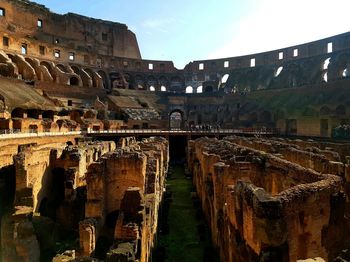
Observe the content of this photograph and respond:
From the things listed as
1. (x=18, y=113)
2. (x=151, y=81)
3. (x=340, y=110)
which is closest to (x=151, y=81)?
(x=151, y=81)

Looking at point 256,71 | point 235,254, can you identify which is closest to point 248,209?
point 235,254

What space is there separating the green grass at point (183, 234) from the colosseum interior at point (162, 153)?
0.07 meters

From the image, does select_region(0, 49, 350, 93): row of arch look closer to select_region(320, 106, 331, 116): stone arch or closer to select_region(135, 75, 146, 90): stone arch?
select_region(135, 75, 146, 90): stone arch

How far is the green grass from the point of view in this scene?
35.3 ft

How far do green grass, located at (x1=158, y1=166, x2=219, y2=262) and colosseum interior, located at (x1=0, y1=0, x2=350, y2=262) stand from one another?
7cm

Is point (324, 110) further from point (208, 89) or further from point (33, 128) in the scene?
point (33, 128)

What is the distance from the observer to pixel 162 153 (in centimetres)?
1944

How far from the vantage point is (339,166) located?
993 cm

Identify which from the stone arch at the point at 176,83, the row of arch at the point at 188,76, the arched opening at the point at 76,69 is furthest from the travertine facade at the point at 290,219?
the stone arch at the point at 176,83

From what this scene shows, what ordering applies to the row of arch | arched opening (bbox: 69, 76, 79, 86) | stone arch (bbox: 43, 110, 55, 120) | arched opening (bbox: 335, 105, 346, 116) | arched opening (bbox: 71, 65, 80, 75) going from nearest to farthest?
1. stone arch (bbox: 43, 110, 55, 120)
2. arched opening (bbox: 335, 105, 346, 116)
3. the row of arch
4. arched opening (bbox: 69, 76, 79, 86)
5. arched opening (bbox: 71, 65, 80, 75)

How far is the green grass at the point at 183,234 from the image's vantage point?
35.3 ft

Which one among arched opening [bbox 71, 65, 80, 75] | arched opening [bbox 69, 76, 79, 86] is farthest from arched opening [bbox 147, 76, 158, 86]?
arched opening [bbox 69, 76, 79, 86]

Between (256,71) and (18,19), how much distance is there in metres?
44.4

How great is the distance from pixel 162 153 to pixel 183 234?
7424mm
